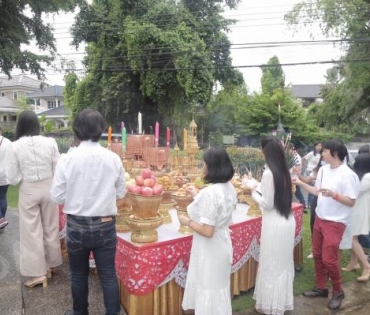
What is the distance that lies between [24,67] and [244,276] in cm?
1318

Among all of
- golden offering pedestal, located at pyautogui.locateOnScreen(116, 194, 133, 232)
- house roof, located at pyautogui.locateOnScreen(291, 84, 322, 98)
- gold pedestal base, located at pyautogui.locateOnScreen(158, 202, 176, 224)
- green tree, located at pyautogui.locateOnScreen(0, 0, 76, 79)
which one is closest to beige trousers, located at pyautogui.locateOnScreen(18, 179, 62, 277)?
golden offering pedestal, located at pyautogui.locateOnScreen(116, 194, 133, 232)

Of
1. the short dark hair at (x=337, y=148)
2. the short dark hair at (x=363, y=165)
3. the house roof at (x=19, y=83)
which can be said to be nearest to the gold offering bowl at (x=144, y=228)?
the short dark hair at (x=337, y=148)

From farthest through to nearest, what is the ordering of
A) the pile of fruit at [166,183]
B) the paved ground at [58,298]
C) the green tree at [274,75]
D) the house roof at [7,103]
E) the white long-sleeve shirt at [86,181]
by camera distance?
the green tree at [274,75], the house roof at [7,103], the pile of fruit at [166,183], the paved ground at [58,298], the white long-sleeve shirt at [86,181]

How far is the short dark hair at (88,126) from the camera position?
257 cm

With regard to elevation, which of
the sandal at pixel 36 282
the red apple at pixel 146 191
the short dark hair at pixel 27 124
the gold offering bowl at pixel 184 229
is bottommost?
the sandal at pixel 36 282

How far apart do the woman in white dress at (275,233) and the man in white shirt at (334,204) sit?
17.3 inches

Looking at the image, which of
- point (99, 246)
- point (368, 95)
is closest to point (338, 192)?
point (99, 246)

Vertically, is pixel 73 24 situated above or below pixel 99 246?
above

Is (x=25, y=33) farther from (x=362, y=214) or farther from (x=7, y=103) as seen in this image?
(x=7, y=103)

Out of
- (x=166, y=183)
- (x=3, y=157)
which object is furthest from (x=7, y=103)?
(x=166, y=183)

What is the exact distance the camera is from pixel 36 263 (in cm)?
354

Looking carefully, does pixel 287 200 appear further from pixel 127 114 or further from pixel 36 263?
pixel 127 114

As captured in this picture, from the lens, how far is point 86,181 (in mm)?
2527

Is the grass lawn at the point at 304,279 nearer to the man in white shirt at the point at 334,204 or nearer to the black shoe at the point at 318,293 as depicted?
the black shoe at the point at 318,293
